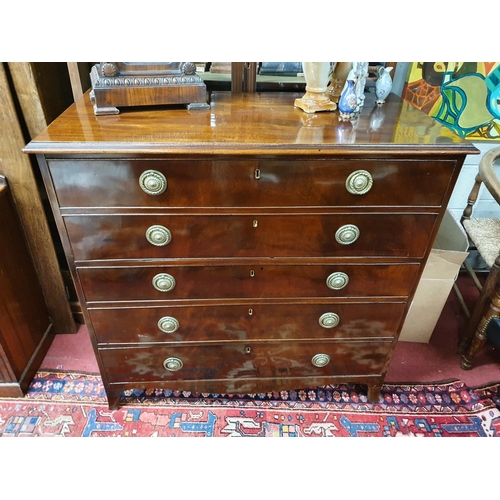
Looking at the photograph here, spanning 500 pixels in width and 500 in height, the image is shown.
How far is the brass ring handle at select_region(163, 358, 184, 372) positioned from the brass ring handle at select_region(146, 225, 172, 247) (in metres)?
0.53

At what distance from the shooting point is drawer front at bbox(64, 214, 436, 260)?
117 cm

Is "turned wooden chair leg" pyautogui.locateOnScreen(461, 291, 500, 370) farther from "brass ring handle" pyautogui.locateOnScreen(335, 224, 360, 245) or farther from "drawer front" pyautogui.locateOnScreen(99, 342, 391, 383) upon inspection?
"brass ring handle" pyautogui.locateOnScreen(335, 224, 360, 245)

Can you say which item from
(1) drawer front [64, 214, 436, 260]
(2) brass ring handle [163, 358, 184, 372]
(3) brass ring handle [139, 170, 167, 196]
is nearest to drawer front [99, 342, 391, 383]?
(2) brass ring handle [163, 358, 184, 372]

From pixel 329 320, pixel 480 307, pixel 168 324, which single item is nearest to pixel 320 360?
pixel 329 320

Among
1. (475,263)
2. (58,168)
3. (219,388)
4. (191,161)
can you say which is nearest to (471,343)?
(475,263)

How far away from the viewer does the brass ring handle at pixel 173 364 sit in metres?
1.49

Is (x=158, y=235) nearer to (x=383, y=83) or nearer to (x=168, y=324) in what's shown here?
(x=168, y=324)

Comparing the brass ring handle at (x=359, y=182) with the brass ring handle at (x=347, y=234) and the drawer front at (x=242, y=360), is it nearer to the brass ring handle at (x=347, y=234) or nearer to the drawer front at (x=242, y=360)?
the brass ring handle at (x=347, y=234)

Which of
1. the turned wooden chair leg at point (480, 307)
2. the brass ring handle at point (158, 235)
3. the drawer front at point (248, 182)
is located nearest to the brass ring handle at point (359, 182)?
the drawer front at point (248, 182)

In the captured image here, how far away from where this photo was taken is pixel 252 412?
1672mm

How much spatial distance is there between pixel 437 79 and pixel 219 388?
1699 millimetres

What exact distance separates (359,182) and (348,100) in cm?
30

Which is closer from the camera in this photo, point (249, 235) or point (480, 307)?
point (249, 235)

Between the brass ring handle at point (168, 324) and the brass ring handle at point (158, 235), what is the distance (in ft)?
1.04
